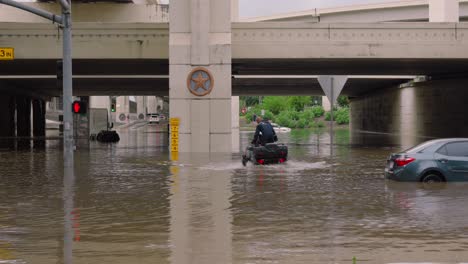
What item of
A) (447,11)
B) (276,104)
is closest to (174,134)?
(447,11)

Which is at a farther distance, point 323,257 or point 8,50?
point 8,50

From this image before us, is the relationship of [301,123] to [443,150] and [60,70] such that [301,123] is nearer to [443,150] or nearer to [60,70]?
[60,70]

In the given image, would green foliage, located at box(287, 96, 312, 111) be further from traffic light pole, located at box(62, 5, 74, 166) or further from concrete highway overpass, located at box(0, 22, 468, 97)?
traffic light pole, located at box(62, 5, 74, 166)

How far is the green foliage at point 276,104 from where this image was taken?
476 feet

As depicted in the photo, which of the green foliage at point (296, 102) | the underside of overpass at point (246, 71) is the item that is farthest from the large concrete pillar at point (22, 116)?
the green foliage at point (296, 102)

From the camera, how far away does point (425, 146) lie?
1688 cm

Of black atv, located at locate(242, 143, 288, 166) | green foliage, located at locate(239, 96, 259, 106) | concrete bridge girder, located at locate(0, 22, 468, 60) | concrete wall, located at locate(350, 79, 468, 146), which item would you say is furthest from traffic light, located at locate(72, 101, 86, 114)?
green foliage, located at locate(239, 96, 259, 106)

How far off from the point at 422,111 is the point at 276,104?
90.0m

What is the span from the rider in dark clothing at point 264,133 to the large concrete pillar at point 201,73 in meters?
7.63

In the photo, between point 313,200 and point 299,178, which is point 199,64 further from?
point 313,200

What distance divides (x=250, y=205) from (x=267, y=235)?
349 cm

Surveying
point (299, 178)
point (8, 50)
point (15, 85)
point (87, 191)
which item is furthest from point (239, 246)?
point (15, 85)

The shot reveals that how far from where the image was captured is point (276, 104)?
145 metres

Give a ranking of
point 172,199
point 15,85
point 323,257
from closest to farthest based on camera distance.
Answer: point 323,257 < point 172,199 < point 15,85
